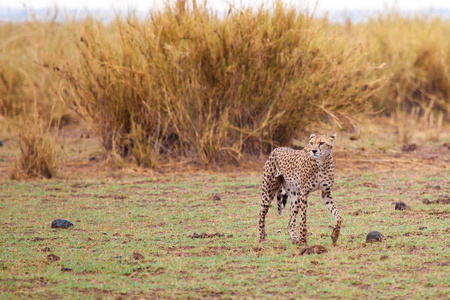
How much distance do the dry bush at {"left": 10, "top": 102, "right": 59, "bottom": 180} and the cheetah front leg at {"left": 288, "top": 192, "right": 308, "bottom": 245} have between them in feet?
14.0

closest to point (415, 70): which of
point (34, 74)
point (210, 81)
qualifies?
point (210, 81)

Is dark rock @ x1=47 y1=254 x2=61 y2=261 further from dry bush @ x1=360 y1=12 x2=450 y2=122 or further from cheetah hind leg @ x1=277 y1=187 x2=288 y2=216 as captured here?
dry bush @ x1=360 y1=12 x2=450 y2=122

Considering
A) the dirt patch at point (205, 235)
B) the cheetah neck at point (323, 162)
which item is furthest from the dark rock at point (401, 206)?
the dirt patch at point (205, 235)

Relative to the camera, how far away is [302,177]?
17.1 ft

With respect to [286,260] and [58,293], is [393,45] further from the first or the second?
[58,293]

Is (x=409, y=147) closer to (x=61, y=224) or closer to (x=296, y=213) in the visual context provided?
(x=296, y=213)

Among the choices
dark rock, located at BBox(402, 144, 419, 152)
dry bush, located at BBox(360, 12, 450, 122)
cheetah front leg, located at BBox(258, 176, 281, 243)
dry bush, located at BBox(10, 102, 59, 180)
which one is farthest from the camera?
dry bush, located at BBox(360, 12, 450, 122)

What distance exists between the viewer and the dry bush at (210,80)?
29.8 feet

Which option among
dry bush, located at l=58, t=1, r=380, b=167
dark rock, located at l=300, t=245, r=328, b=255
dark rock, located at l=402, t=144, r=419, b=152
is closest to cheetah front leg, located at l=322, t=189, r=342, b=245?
dark rock, located at l=300, t=245, r=328, b=255

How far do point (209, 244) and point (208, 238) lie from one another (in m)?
0.24

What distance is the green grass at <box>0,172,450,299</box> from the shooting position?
4.30 m

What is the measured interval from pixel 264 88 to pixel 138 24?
2.07 m

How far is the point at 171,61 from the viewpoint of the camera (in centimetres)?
910

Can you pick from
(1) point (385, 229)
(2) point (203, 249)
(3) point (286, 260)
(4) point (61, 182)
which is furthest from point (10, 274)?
(4) point (61, 182)
